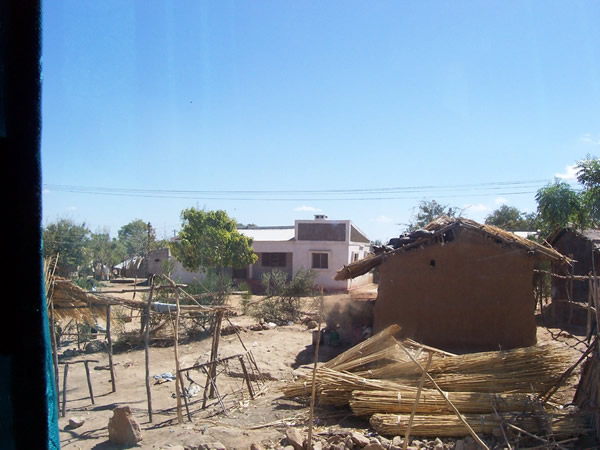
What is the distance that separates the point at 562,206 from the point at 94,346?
54.3ft

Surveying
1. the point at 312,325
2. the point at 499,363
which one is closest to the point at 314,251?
the point at 312,325

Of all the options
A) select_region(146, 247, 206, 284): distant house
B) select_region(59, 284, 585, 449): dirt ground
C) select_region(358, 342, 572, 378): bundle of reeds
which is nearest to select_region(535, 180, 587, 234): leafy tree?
select_region(59, 284, 585, 449): dirt ground

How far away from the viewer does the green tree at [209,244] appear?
24406mm

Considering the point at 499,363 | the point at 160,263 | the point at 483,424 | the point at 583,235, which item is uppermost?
the point at 583,235

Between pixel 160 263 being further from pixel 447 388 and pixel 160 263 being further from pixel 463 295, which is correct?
pixel 447 388

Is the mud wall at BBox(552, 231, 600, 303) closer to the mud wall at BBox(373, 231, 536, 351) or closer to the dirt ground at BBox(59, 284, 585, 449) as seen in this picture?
the dirt ground at BBox(59, 284, 585, 449)

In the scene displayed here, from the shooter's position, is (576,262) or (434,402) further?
(576,262)

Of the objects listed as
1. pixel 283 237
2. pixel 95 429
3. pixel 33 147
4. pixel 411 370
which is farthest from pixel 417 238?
pixel 283 237

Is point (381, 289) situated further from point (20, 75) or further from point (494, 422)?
point (20, 75)

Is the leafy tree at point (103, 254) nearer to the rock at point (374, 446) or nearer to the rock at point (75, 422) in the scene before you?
the rock at point (75, 422)

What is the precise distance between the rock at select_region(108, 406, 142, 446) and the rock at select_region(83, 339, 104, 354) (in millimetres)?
7828

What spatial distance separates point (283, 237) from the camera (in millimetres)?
30000

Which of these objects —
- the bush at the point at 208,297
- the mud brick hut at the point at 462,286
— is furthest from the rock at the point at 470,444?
the bush at the point at 208,297

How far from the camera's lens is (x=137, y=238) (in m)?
50.0
